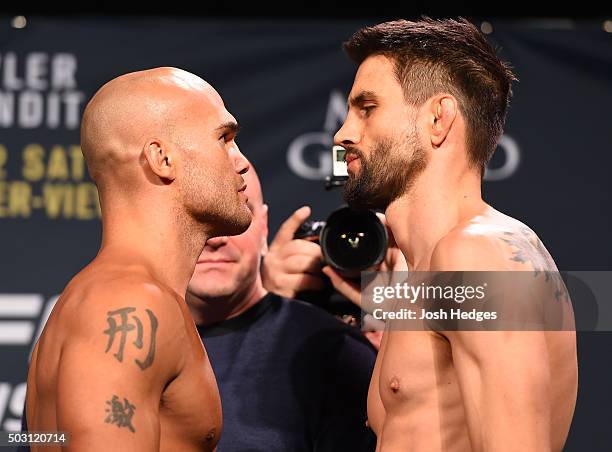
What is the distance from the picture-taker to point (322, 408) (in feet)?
7.30

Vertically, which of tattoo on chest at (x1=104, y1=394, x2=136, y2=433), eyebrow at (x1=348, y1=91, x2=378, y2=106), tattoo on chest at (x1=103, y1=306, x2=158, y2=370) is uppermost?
eyebrow at (x1=348, y1=91, x2=378, y2=106)

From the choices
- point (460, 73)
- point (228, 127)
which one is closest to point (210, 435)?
point (228, 127)

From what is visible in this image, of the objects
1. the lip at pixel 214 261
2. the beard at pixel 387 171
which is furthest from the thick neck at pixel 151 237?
the lip at pixel 214 261

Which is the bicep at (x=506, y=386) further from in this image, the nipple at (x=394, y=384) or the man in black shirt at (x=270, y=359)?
the man in black shirt at (x=270, y=359)

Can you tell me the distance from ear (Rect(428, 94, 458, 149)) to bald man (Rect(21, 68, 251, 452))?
34cm

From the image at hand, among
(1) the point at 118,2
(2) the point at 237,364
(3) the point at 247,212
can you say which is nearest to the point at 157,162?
(3) the point at 247,212

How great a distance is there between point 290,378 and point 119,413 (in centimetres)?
84

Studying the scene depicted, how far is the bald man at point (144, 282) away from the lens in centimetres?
145

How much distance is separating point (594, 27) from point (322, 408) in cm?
130

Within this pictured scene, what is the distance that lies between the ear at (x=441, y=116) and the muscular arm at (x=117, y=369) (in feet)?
1.87

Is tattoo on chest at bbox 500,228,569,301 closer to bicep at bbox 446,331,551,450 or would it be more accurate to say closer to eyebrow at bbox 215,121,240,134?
bicep at bbox 446,331,551,450

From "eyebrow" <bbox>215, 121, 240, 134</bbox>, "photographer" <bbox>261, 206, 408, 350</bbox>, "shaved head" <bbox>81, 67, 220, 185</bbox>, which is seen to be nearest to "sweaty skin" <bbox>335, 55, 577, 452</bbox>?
"eyebrow" <bbox>215, 121, 240, 134</bbox>

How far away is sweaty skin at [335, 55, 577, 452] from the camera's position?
1.51 meters

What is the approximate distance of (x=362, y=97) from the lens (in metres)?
1.91
